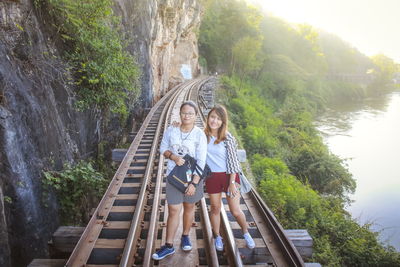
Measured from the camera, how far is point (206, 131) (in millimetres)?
3555

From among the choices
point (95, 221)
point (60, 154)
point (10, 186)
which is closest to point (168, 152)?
point (95, 221)

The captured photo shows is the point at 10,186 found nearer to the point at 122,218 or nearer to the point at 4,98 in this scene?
the point at 4,98

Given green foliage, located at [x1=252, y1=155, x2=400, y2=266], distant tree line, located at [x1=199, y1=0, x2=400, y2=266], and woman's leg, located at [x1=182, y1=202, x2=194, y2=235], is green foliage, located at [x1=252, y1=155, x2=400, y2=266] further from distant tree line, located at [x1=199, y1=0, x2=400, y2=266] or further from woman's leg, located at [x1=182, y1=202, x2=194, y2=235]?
woman's leg, located at [x1=182, y1=202, x2=194, y2=235]

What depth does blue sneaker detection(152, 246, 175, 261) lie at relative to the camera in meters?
3.53

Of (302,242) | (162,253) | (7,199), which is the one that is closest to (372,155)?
(302,242)

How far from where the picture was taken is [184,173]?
127 inches

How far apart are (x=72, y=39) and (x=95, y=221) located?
14.5ft

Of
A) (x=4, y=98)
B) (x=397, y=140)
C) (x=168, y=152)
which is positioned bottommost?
(x=397, y=140)

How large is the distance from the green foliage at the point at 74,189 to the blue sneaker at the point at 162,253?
94.5 inches

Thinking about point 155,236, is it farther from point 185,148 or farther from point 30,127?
point 30,127

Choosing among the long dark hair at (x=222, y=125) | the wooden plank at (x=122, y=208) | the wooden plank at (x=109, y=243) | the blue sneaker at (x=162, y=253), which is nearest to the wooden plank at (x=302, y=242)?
the blue sneaker at (x=162, y=253)

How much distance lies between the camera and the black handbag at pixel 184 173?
3221 mm

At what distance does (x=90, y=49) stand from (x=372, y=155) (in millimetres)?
23686

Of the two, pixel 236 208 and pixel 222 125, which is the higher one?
pixel 222 125
